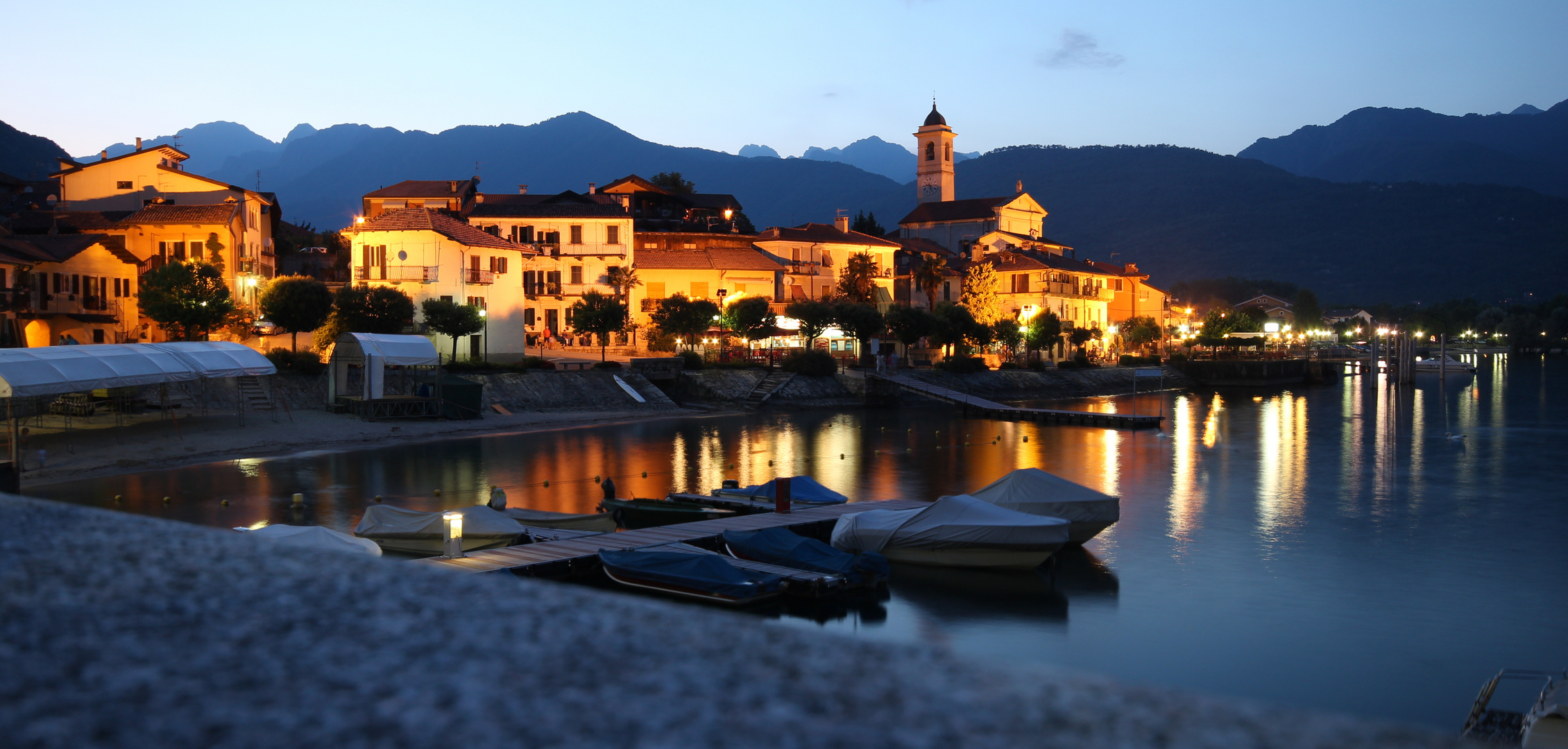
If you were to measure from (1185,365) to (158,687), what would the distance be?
122597mm

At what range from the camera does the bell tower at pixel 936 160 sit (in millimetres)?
137000

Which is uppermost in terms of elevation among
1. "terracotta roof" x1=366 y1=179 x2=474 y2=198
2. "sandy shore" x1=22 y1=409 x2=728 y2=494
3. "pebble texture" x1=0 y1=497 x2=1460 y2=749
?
"terracotta roof" x1=366 y1=179 x2=474 y2=198

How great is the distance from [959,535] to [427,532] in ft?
37.2

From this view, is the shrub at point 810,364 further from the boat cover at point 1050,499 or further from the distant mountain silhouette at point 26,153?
the distant mountain silhouette at point 26,153

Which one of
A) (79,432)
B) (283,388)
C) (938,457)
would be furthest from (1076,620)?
(283,388)

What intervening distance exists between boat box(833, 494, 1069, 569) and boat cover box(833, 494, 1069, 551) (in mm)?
15

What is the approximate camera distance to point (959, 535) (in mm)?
23500

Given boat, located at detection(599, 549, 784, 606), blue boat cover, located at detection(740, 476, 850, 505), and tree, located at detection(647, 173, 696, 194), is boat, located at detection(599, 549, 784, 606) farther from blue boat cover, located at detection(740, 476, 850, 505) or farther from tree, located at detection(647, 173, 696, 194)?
tree, located at detection(647, 173, 696, 194)

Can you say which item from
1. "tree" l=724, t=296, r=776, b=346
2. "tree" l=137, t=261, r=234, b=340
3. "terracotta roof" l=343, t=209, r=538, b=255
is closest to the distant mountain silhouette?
"terracotta roof" l=343, t=209, r=538, b=255

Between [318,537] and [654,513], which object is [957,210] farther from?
[318,537]

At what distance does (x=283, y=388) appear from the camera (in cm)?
5122

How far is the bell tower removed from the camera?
137000mm

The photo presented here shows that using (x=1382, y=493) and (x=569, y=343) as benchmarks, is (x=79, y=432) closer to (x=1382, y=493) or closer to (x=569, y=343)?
(x=569, y=343)

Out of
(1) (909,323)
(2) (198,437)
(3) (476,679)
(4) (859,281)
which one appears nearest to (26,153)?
(4) (859,281)
